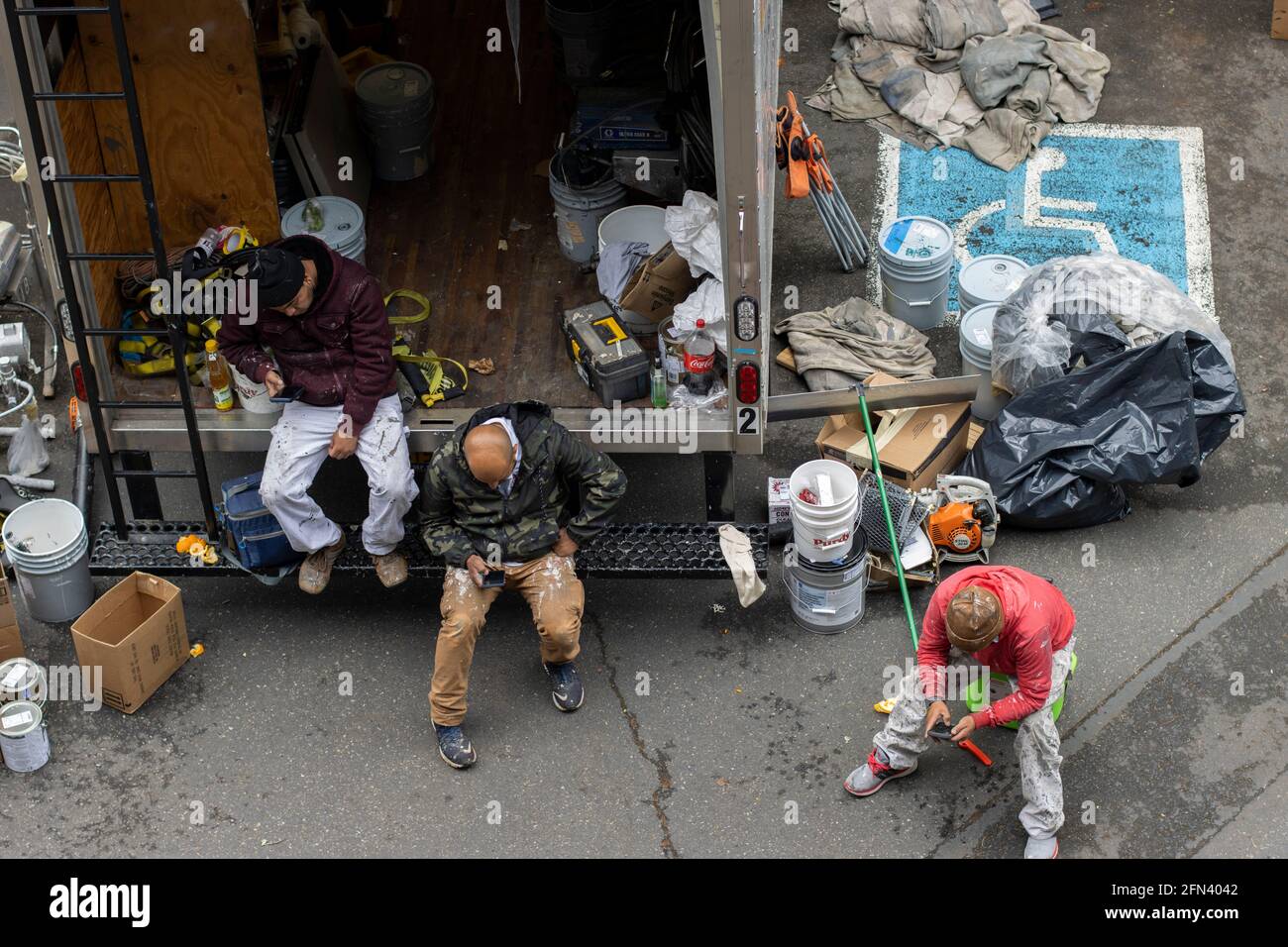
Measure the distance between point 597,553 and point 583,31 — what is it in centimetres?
325

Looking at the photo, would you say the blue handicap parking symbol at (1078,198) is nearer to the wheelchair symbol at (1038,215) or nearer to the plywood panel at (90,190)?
the wheelchair symbol at (1038,215)

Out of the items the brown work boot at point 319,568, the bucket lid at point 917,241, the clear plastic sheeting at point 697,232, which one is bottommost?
the brown work boot at point 319,568

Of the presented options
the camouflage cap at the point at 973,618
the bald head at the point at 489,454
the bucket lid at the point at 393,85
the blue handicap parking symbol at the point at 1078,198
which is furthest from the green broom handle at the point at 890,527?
the bucket lid at the point at 393,85

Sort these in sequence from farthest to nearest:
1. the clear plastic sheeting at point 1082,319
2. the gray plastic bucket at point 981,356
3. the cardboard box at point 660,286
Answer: the gray plastic bucket at point 981,356 → the clear plastic sheeting at point 1082,319 → the cardboard box at point 660,286

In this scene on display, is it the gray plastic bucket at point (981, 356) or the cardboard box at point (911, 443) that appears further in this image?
the gray plastic bucket at point (981, 356)

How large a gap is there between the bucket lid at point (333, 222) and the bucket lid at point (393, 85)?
2.49ft

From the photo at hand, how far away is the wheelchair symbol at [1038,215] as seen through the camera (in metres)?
9.98

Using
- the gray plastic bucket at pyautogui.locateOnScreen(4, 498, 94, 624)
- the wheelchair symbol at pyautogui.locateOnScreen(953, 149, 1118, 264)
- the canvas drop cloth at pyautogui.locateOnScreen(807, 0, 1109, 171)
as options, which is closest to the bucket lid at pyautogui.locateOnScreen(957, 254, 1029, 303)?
the wheelchair symbol at pyautogui.locateOnScreen(953, 149, 1118, 264)

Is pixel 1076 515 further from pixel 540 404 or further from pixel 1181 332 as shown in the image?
pixel 540 404

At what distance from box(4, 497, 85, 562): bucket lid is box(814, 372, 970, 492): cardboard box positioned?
3.71 m

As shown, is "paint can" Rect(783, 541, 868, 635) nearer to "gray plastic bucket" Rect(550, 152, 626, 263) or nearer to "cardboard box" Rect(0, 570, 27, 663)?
"gray plastic bucket" Rect(550, 152, 626, 263)

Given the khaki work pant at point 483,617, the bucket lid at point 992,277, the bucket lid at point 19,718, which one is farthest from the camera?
the bucket lid at point 992,277

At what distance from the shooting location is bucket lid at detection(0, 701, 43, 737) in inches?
285

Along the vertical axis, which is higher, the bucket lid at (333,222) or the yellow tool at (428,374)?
the bucket lid at (333,222)
